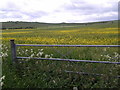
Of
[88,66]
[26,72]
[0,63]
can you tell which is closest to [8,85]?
[26,72]

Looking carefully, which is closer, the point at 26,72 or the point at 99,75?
the point at 99,75

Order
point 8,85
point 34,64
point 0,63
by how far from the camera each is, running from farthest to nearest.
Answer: point 0,63 → point 34,64 → point 8,85

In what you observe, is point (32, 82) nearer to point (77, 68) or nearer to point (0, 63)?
point (77, 68)

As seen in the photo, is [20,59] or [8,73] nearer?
[8,73]

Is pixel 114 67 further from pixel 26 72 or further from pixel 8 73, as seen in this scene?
pixel 8 73

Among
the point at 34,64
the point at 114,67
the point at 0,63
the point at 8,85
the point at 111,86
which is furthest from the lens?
the point at 0,63

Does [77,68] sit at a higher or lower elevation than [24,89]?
higher

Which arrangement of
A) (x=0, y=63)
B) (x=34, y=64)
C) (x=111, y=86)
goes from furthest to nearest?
(x=0, y=63), (x=34, y=64), (x=111, y=86)

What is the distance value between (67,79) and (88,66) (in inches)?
49.4

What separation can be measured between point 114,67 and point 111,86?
4.29 feet

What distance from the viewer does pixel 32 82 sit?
6.14 meters

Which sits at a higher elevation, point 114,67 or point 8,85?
point 114,67

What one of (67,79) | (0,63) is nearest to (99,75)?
(67,79)

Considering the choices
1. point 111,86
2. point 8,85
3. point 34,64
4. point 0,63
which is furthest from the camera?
point 0,63
